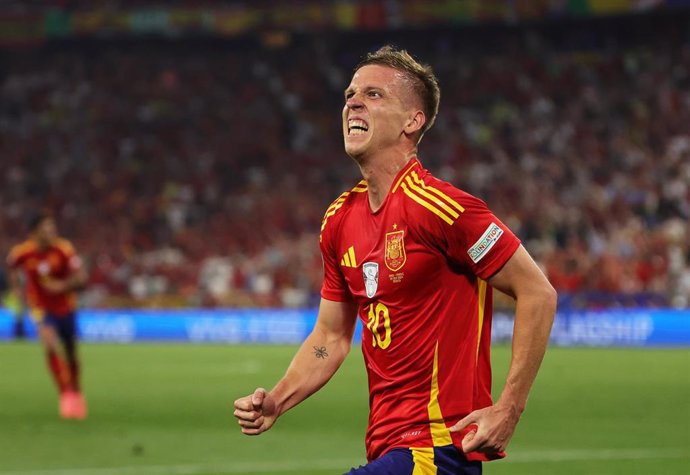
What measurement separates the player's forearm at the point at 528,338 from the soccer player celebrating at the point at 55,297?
11.4 meters

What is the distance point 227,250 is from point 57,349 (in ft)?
64.4

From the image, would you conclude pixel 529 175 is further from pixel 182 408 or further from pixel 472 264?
pixel 472 264

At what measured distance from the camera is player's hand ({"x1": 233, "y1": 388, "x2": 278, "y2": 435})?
4965mm

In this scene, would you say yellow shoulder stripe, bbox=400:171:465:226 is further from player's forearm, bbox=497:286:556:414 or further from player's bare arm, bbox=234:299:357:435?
player's bare arm, bbox=234:299:357:435

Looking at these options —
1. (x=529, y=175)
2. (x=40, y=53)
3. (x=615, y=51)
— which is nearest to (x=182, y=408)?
(x=529, y=175)

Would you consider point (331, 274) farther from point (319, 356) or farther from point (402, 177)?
point (402, 177)

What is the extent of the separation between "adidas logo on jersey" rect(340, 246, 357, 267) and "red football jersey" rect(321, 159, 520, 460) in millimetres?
89

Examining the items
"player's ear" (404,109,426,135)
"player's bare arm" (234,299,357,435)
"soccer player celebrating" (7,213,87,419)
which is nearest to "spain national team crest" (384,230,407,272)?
"player's ear" (404,109,426,135)

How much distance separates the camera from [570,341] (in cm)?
2855

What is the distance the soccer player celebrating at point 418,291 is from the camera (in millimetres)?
4633

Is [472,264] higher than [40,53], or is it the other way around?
[40,53]

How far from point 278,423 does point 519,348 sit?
10.4m

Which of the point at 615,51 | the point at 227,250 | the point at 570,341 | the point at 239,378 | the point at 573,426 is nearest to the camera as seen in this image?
the point at 573,426

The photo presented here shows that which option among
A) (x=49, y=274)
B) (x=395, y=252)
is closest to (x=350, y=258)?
(x=395, y=252)
